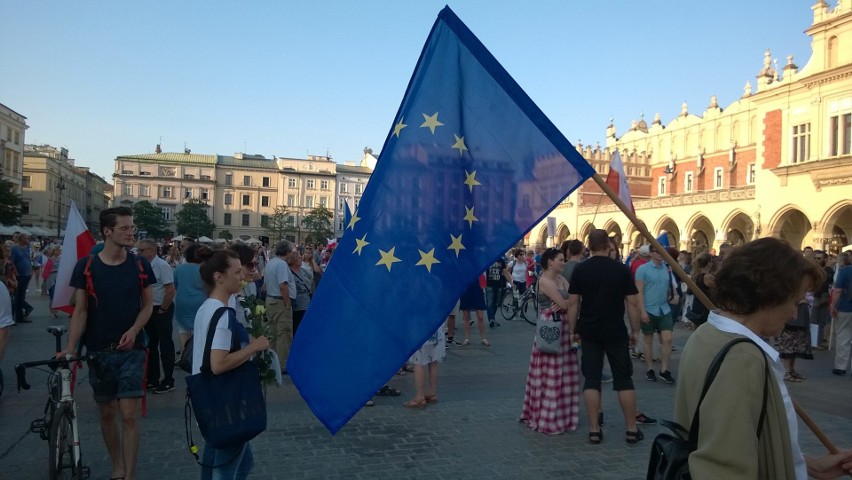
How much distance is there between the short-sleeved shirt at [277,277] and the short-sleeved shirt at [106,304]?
4228 millimetres

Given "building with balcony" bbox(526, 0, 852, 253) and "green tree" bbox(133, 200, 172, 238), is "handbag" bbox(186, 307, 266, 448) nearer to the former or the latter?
"building with balcony" bbox(526, 0, 852, 253)

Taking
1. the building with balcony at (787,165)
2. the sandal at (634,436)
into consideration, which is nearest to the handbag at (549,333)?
the sandal at (634,436)

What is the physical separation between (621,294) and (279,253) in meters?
4.96

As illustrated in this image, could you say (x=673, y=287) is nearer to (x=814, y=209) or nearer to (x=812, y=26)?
(x=814, y=209)

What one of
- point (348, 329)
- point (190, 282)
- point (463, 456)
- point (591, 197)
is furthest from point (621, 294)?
point (591, 197)

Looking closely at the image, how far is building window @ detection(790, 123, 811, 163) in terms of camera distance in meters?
30.5

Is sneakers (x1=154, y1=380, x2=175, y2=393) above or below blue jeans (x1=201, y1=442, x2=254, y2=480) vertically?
below

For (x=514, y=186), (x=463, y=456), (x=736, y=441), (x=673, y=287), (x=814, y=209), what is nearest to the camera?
(x=736, y=441)

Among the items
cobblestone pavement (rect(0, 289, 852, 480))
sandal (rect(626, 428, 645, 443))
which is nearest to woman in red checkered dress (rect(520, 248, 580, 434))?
cobblestone pavement (rect(0, 289, 852, 480))

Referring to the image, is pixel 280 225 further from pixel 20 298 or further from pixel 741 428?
pixel 741 428

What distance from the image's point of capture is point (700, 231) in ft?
139

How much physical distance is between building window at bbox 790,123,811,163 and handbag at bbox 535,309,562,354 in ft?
100

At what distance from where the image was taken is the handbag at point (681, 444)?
1799 millimetres

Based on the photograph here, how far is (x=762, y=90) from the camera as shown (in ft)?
111
